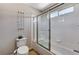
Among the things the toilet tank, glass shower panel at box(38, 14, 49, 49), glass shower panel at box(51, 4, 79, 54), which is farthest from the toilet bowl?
glass shower panel at box(51, 4, 79, 54)

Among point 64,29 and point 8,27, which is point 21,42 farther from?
point 64,29

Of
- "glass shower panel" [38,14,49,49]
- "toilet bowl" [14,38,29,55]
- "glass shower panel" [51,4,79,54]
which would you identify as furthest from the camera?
"glass shower panel" [51,4,79,54]

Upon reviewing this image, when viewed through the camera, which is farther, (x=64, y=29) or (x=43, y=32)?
(x=64, y=29)

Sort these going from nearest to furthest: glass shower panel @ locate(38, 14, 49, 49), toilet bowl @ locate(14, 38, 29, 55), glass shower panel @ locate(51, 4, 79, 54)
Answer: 1. toilet bowl @ locate(14, 38, 29, 55)
2. glass shower panel @ locate(38, 14, 49, 49)
3. glass shower panel @ locate(51, 4, 79, 54)

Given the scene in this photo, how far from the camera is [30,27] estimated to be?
1.21m

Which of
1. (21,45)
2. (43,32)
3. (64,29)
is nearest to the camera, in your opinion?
(21,45)

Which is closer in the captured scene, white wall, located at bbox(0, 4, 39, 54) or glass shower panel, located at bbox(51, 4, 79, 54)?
white wall, located at bbox(0, 4, 39, 54)

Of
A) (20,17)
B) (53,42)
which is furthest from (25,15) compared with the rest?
(53,42)

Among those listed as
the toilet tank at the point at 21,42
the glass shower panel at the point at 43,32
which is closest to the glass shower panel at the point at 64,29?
the glass shower panel at the point at 43,32

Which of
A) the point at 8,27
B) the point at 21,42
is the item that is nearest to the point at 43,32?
the point at 21,42

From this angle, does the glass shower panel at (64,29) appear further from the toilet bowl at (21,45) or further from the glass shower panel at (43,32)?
the toilet bowl at (21,45)

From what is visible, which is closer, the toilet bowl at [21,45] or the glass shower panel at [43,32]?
the toilet bowl at [21,45]

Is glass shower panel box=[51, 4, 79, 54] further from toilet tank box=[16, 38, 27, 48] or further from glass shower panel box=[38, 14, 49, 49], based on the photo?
toilet tank box=[16, 38, 27, 48]

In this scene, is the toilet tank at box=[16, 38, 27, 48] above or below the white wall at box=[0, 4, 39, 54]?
below
